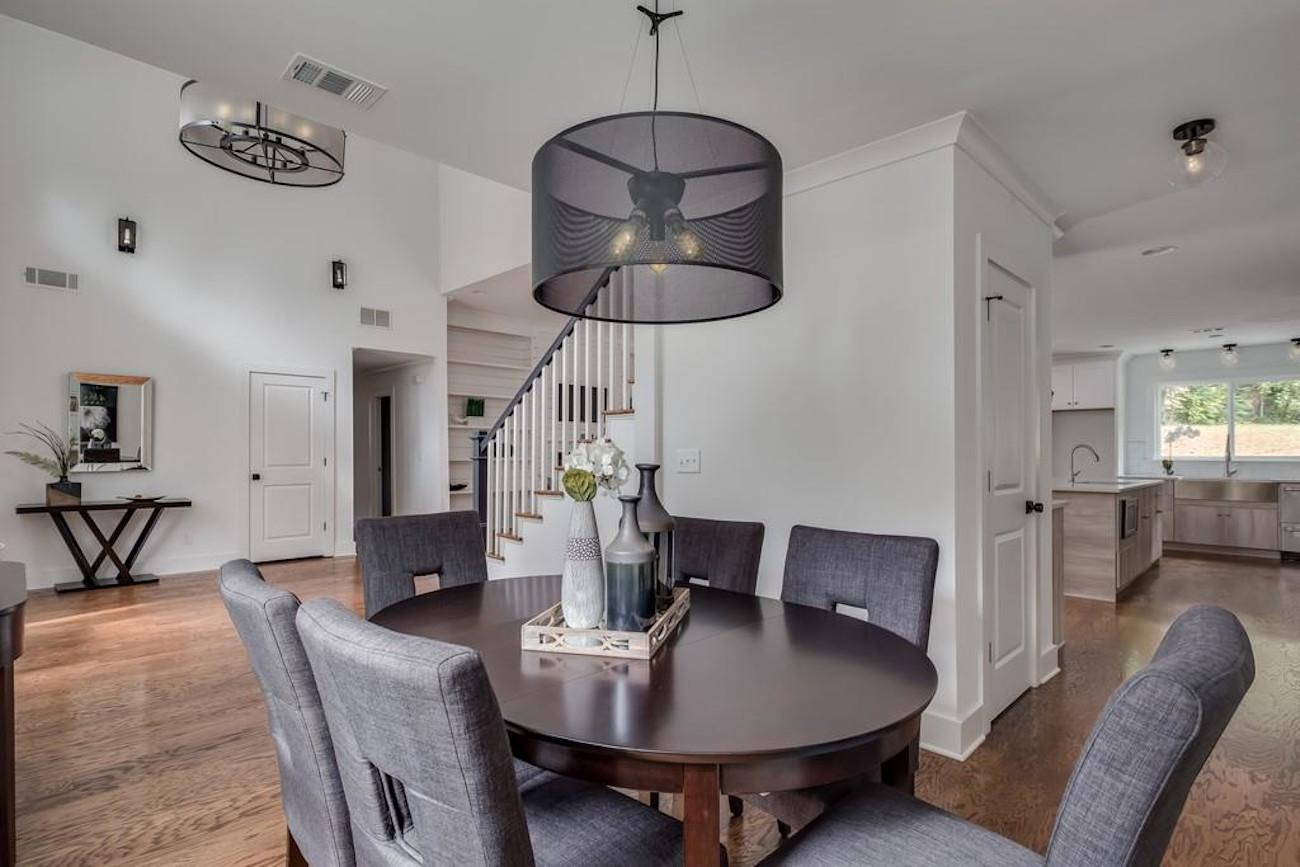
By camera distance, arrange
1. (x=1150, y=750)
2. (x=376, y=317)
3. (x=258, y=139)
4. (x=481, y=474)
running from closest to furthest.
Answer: (x=1150, y=750), (x=258, y=139), (x=481, y=474), (x=376, y=317)

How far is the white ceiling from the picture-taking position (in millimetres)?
1929

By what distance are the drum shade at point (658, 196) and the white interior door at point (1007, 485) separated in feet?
5.90

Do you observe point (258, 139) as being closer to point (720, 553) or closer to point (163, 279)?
point (163, 279)

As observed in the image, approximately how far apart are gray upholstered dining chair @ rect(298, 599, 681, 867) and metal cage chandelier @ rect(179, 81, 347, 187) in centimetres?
318

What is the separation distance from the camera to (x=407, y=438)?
8.16m

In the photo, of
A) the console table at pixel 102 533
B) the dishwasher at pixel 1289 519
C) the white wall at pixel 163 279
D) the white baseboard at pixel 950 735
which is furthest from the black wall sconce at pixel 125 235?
the dishwasher at pixel 1289 519

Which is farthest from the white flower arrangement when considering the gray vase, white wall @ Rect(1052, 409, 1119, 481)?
white wall @ Rect(1052, 409, 1119, 481)

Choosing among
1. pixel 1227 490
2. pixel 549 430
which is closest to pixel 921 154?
pixel 549 430

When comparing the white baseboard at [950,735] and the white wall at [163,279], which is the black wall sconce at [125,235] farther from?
the white baseboard at [950,735]

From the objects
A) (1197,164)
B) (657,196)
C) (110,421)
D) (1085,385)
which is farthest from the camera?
(1085,385)

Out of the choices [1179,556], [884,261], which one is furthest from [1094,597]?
[884,261]

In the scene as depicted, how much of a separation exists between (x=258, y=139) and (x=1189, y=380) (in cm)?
1060

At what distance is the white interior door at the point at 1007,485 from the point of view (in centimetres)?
281

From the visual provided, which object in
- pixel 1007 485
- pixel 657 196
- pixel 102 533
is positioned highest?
pixel 657 196
